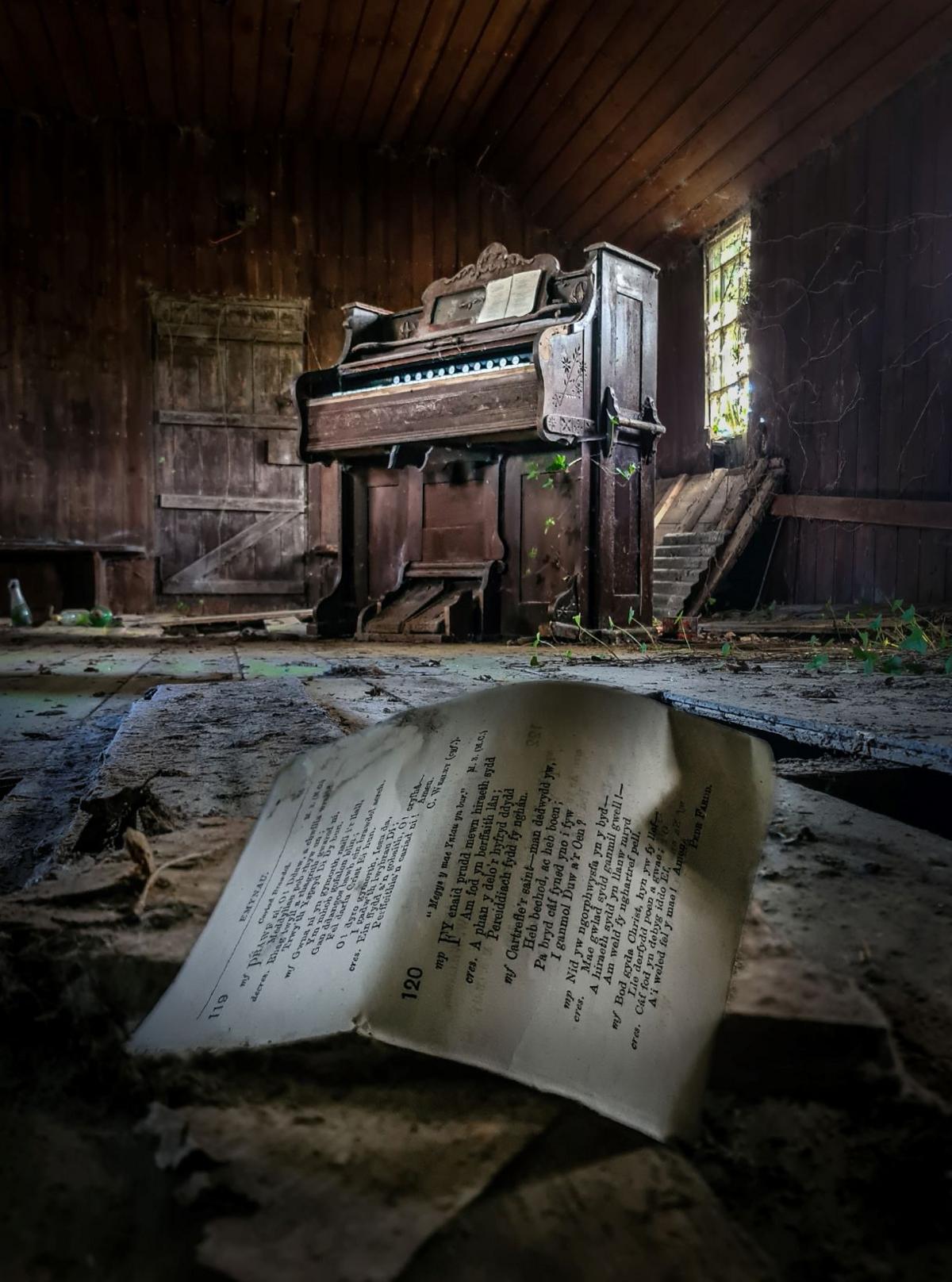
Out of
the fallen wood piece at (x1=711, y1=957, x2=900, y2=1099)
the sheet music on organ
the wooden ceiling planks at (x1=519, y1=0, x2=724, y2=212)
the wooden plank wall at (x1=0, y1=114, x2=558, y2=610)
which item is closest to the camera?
the fallen wood piece at (x1=711, y1=957, x2=900, y2=1099)

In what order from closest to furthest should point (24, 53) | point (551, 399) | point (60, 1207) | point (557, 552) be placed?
1. point (60, 1207)
2. point (551, 399)
3. point (557, 552)
4. point (24, 53)

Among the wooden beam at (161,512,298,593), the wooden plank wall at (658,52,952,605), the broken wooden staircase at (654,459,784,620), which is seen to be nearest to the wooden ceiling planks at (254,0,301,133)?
the wooden beam at (161,512,298,593)

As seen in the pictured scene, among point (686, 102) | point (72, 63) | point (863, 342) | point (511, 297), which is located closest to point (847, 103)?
point (686, 102)

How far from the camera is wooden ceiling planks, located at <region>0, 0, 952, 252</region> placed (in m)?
5.36

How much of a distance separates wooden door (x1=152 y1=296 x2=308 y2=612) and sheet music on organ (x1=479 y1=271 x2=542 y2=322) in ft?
12.1

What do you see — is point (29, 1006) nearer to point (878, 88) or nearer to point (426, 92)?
point (878, 88)

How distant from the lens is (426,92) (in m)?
7.47

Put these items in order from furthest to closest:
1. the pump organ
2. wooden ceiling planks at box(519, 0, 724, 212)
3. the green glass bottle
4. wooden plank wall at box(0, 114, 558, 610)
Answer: wooden plank wall at box(0, 114, 558, 610) < the green glass bottle < wooden ceiling planks at box(519, 0, 724, 212) < the pump organ

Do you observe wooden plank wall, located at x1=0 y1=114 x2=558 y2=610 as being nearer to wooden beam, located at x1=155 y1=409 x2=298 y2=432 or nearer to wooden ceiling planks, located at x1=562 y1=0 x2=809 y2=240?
wooden beam, located at x1=155 y1=409 x2=298 y2=432

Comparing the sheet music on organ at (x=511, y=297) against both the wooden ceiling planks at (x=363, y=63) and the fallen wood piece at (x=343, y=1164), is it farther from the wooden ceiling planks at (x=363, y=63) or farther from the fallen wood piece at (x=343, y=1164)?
the fallen wood piece at (x=343, y=1164)

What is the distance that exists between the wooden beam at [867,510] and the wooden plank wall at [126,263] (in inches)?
171

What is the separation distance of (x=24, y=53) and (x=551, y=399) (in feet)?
18.9

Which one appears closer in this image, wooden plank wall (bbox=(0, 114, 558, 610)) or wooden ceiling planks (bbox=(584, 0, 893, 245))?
wooden ceiling planks (bbox=(584, 0, 893, 245))

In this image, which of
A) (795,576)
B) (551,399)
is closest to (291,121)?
(551,399)
